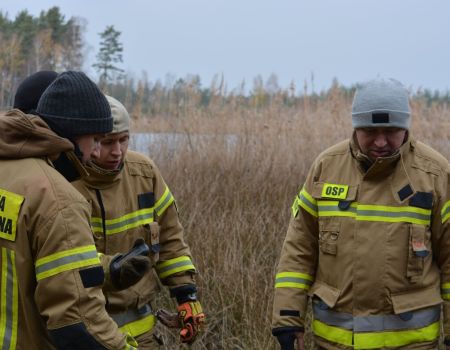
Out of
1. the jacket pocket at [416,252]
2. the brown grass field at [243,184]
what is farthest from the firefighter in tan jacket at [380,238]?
the brown grass field at [243,184]

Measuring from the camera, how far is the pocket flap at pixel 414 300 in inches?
103

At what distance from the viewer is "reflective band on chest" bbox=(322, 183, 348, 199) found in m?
2.73

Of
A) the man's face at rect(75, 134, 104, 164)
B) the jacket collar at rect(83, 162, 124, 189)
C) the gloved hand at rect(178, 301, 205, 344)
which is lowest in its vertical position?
the gloved hand at rect(178, 301, 205, 344)

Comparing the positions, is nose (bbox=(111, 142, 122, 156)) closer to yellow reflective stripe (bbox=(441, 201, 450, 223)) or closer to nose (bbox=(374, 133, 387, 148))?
nose (bbox=(374, 133, 387, 148))

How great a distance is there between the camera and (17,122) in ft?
6.31

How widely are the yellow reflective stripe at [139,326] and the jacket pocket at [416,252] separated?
1.18 m

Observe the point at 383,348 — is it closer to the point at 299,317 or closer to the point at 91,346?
the point at 299,317

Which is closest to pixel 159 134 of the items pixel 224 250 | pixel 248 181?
pixel 248 181

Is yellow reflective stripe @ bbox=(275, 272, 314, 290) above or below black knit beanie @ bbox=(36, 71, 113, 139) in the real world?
below

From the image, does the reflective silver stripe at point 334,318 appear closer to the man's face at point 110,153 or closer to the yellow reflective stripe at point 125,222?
the yellow reflective stripe at point 125,222

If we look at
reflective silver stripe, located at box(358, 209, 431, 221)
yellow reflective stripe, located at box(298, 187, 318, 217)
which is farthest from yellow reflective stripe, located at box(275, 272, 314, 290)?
reflective silver stripe, located at box(358, 209, 431, 221)

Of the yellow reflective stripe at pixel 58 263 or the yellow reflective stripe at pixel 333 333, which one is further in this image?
the yellow reflective stripe at pixel 333 333

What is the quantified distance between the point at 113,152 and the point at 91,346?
3.81 ft

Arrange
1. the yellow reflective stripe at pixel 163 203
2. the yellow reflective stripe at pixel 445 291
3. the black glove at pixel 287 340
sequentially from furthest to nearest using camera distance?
the yellow reflective stripe at pixel 163 203 → the black glove at pixel 287 340 → the yellow reflective stripe at pixel 445 291
